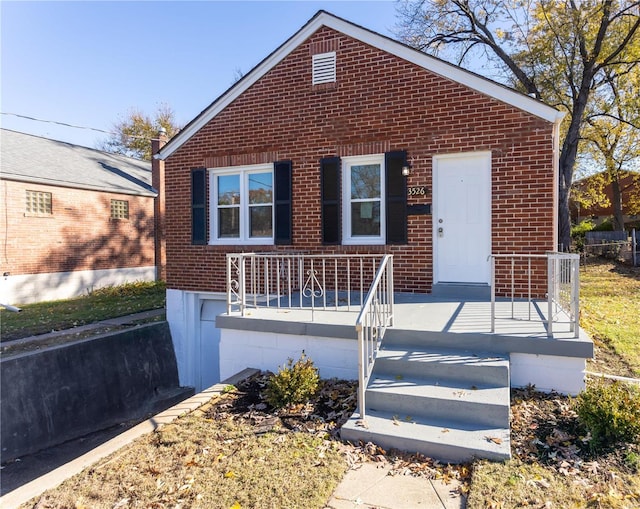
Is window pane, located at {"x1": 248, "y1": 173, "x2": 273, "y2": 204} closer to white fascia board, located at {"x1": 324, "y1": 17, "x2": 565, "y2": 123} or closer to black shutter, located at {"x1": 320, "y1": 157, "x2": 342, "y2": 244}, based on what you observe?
black shutter, located at {"x1": 320, "y1": 157, "x2": 342, "y2": 244}

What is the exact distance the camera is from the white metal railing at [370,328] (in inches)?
153

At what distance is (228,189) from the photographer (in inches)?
350

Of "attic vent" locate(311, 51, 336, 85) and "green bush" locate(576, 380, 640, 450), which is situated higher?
"attic vent" locate(311, 51, 336, 85)

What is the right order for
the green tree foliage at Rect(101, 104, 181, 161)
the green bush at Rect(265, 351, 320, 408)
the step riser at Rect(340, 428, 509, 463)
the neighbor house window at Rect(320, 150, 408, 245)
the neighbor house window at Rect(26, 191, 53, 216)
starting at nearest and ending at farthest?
the step riser at Rect(340, 428, 509, 463), the green bush at Rect(265, 351, 320, 408), the neighbor house window at Rect(320, 150, 408, 245), the neighbor house window at Rect(26, 191, 53, 216), the green tree foliage at Rect(101, 104, 181, 161)

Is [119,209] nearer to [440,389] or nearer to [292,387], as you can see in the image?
[292,387]

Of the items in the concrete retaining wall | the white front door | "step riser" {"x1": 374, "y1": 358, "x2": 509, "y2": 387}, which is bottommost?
the concrete retaining wall

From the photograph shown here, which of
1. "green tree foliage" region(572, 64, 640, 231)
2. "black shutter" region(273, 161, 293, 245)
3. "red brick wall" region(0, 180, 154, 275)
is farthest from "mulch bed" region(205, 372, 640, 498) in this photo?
"green tree foliage" region(572, 64, 640, 231)

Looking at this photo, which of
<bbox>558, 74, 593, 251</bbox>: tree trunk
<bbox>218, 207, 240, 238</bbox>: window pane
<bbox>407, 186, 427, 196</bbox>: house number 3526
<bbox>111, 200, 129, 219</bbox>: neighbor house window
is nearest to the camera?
<bbox>407, 186, 427, 196</bbox>: house number 3526

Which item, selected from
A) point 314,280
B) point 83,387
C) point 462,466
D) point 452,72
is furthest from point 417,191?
point 83,387

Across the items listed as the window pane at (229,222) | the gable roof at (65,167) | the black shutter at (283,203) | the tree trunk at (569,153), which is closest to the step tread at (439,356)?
the black shutter at (283,203)

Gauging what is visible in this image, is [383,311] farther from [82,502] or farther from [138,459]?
[82,502]

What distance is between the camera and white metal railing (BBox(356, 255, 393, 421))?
3889 millimetres

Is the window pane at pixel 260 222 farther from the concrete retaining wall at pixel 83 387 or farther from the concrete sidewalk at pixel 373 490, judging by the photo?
the concrete sidewalk at pixel 373 490

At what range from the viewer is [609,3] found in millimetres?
14555
